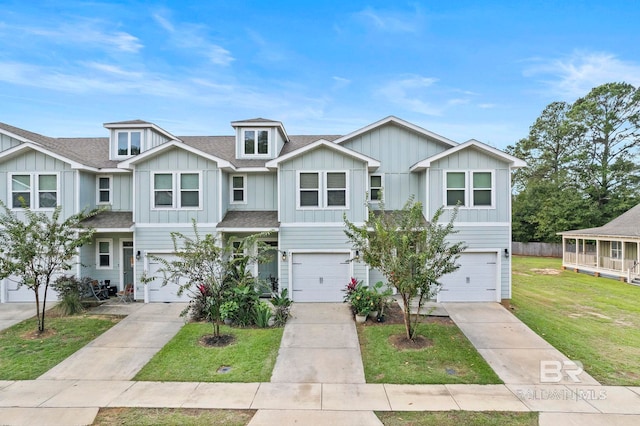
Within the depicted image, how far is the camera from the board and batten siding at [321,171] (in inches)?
478

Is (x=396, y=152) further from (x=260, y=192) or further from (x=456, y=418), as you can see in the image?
(x=456, y=418)

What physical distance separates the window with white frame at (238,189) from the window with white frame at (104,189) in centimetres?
541

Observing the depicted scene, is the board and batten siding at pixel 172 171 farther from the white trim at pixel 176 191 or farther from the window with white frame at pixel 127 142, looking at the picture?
the window with white frame at pixel 127 142

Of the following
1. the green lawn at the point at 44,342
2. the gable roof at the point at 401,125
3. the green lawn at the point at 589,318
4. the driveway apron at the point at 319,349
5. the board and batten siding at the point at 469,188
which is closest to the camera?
the driveway apron at the point at 319,349

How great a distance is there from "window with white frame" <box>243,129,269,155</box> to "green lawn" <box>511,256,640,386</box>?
11.9 m

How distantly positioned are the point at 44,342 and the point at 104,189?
7.05 m

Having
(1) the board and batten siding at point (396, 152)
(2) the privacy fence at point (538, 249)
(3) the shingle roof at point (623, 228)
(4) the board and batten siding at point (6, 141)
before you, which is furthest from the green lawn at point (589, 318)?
(4) the board and batten siding at point (6, 141)

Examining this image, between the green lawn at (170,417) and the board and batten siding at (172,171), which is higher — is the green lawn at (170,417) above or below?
below

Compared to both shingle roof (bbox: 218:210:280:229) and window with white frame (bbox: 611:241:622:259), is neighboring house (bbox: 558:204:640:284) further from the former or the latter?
shingle roof (bbox: 218:210:280:229)

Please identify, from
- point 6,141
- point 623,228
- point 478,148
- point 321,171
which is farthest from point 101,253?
point 623,228

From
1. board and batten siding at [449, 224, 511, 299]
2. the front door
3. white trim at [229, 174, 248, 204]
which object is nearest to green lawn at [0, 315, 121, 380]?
the front door

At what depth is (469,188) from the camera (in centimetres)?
1221

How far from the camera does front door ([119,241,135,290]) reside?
13523mm

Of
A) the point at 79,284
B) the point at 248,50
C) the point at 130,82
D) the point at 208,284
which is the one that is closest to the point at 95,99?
the point at 130,82
